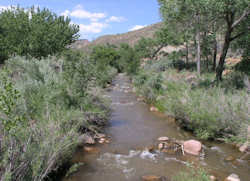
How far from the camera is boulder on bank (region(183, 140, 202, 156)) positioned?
7.14 metres

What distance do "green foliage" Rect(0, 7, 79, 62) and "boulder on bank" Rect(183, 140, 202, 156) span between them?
49.3 feet

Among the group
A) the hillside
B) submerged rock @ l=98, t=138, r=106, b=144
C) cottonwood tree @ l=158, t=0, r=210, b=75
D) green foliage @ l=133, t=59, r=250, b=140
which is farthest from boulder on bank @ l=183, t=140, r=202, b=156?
the hillside

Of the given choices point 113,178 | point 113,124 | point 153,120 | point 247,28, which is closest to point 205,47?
point 247,28

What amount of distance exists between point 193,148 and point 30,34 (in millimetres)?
16746

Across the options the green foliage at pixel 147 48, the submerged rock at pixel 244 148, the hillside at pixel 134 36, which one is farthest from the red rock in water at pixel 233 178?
the hillside at pixel 134 36

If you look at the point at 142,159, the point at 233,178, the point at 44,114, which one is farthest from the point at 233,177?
the point at 44,114

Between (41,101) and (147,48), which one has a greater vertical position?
(147,48)

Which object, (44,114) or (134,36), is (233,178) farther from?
(134,36)

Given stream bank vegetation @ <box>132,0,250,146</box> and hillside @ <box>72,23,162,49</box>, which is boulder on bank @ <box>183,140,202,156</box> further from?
hillside @ <box>72,23,162,49</box>

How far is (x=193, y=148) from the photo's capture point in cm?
723

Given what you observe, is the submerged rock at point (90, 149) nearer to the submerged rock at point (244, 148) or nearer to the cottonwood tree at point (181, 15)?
the submerged rock at point (244, 148)

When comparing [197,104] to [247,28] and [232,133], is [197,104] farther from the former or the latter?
[247,28]

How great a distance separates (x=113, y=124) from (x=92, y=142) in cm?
273

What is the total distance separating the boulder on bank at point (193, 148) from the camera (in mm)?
7141
